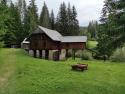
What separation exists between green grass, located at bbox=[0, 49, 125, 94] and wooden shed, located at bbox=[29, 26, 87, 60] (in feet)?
60.0

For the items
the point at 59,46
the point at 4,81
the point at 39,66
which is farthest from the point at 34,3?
the point at 4,81

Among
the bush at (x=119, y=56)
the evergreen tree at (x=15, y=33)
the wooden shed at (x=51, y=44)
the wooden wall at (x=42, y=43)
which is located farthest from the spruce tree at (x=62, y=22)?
the bush at (x=119, y=56)

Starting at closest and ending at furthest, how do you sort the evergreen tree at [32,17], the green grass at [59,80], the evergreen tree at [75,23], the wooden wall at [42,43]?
the green grass at [59,80]
the wooden wall at [42,43]
the evergreen tree at [32,17]
the evergreen tree at [75,23]

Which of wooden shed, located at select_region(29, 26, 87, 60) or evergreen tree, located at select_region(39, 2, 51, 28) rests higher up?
evergreen tree, located at select_region(39, 2, 51, 28)

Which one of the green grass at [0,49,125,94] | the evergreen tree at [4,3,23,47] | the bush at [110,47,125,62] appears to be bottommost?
the green grass at [0,49,125,94]

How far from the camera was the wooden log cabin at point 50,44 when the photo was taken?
62312mm

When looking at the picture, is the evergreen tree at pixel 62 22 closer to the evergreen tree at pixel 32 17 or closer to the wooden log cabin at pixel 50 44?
the evergreen tree at pixel 32 17

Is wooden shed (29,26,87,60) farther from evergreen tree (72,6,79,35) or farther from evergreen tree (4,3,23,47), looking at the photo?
evergreen tree (72,6,79,35)

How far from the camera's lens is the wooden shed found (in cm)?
6231

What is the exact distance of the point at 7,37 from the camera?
8369 centimetres

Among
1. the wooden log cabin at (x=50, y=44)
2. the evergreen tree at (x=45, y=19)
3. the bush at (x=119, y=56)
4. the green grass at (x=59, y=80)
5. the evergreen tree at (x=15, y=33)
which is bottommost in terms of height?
the green grass at (x=59, y=80)

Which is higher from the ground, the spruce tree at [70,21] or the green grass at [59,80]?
the spruce tree at [70,21]

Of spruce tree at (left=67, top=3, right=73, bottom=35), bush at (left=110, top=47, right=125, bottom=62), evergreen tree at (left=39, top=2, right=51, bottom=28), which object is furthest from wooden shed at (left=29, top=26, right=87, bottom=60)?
evergreen tree at (left=39, top=2, right=51, bottom=28)

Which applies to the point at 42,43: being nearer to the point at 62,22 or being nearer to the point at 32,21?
the point at 32,21
